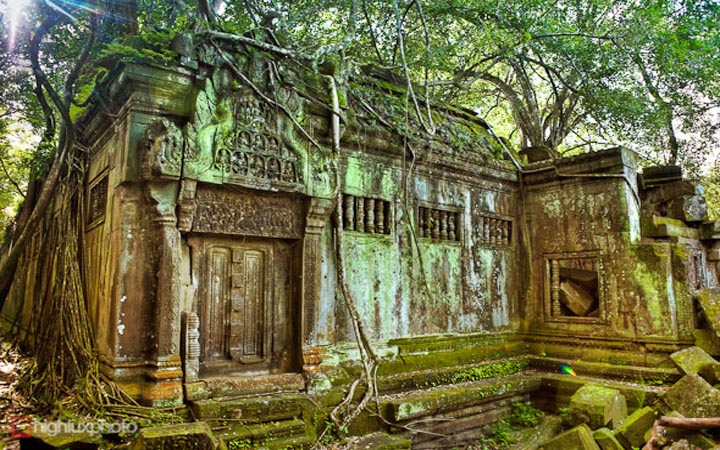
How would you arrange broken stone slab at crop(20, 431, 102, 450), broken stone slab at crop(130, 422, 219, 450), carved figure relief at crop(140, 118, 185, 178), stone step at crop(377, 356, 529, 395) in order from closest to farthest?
broken stone slab at crop(130, 422, 219, 450) → broken stone slab at crop(20, 431, 102, 450) → carved figure relief at crop(140, 118, 185, 178) → stone step at crop(377, 356, 529, 395)

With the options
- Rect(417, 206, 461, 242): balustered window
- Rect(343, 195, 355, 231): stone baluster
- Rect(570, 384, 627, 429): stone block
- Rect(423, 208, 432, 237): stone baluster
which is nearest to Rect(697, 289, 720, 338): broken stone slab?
Rect(570, 384, 627, 429): stone block

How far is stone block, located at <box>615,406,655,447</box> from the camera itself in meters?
4.85

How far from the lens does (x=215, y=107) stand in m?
4.93

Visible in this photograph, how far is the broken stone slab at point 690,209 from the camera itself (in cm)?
814

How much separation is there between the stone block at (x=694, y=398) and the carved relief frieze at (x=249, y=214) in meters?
4.18

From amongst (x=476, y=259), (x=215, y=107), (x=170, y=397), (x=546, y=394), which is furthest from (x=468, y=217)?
(x=170, y=397)

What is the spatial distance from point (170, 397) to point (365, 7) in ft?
19.5

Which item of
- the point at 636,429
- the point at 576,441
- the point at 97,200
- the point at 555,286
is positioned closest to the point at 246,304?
the point at 97,200

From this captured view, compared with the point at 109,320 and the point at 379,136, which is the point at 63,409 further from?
the point at 379,136

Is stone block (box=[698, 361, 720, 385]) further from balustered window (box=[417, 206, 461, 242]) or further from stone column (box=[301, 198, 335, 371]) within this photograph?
stone column (box=[301, 198, 335, 371])

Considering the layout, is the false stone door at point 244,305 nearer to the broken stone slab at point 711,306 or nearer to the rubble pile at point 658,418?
the rubble pile at point 658,418

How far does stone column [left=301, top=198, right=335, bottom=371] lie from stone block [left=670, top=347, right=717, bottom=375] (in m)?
4.13

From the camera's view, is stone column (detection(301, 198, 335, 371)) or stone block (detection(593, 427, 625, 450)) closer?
stone block (detection(593, 427, 625, 450))

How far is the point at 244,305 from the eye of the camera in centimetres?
520
